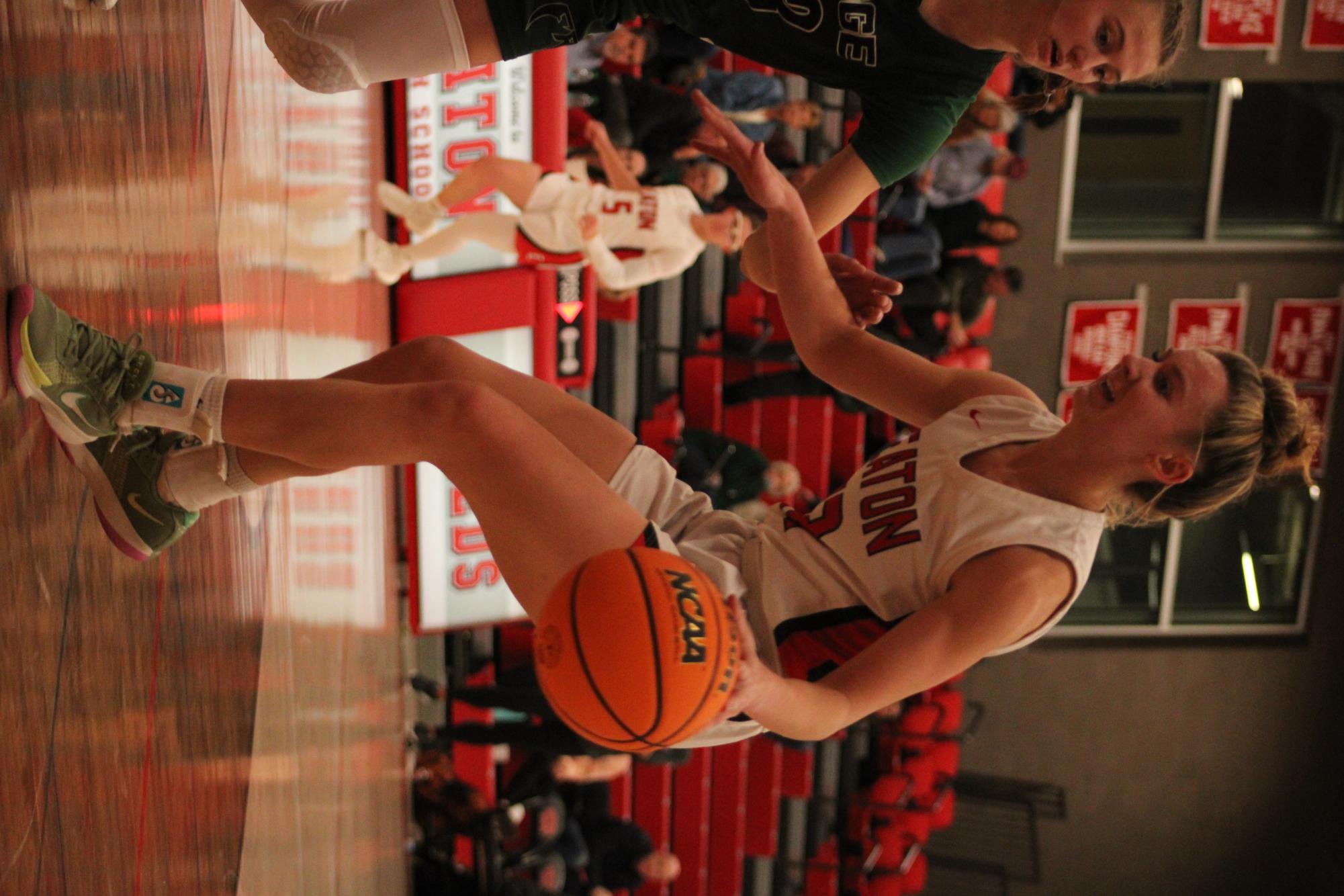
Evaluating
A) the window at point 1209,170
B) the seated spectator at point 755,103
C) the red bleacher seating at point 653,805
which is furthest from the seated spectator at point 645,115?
the window at point 1209,170

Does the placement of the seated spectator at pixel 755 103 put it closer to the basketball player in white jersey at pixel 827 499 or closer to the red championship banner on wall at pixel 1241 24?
the red championship banner on wall at pixel 1241 24

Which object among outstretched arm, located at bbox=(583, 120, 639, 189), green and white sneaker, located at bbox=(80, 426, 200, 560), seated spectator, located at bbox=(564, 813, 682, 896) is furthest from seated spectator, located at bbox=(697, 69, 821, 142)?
green and white sneaker, located at bbox=(80, 426, 200, 560)

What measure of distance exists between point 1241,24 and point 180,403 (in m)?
8.13

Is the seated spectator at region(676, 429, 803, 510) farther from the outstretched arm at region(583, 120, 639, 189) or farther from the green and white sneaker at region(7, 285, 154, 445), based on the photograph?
the green and white sneaker at region(7, 285, 154, 445)

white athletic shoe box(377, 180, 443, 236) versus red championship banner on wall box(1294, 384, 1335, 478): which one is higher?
white athletic shoe box(377, 180, 443, 236)

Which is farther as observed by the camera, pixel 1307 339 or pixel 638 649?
pixel 1307 339

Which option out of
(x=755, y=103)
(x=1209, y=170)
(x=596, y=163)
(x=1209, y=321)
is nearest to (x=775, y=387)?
(x=755, y=103)

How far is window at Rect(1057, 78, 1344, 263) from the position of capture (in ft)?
27.2

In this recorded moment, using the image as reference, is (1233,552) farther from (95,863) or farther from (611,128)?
(95,863)

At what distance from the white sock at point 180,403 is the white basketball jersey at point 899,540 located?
3.18 feet

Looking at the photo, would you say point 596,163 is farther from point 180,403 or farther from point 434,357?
point 180,403

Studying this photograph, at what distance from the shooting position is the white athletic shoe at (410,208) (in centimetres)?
514

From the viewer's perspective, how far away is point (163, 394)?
76.1 inches

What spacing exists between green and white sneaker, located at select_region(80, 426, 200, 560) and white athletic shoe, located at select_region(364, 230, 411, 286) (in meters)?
2.89
